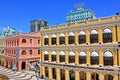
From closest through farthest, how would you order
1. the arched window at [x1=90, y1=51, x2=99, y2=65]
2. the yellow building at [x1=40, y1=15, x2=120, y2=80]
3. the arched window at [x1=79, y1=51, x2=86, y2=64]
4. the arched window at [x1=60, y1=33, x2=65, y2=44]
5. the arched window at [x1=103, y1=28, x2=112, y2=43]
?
the yellow building at [x1=40, y1=15, x2=120, y2=80] → the arched window at [x1=103, y1=28, x2=112, y2=43] → the arched window at [x1=90, y1=51, x2=99, y2=65] → the arched window at [x1=79, y1=51, x2=86, y2=64] → the arched window at [x1=60, y1=33, x2=65, y2=44]

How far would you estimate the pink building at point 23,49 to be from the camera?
58719mm

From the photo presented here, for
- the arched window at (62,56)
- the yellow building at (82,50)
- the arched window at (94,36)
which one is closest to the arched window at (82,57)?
the yellow building at (82,50)

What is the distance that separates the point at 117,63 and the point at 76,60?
31.7ft

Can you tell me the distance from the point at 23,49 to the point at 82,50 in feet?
87.1

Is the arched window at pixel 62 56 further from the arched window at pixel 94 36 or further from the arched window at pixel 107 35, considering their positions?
the arched window at pixel 107 35

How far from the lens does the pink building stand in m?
58.7

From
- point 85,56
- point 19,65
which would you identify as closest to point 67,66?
point 85,56

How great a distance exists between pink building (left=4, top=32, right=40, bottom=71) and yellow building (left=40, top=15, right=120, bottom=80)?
1263 cm

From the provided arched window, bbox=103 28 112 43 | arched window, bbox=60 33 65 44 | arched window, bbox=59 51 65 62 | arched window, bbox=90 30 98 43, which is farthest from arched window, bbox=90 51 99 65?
arched window, bbox=60 33 65 44

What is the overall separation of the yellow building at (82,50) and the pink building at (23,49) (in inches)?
497

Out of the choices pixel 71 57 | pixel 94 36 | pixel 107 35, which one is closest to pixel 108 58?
pixel 107 35

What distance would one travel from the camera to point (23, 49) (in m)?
59.4

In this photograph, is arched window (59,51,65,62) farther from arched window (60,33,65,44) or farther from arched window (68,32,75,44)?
arched window (68,32,75,44)

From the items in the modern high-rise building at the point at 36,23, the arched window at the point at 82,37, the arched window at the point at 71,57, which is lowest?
the arched window at the point at 71,57
